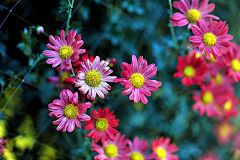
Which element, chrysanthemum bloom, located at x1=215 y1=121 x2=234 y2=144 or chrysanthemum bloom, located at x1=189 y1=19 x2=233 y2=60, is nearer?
chrysanthemum bloom, located at x1=189 y1=19 x2=233 y2=60

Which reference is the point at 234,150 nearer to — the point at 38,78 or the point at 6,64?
the point at 38,78

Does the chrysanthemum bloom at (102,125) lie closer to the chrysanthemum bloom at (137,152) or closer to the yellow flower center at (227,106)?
the chrysanthemum bloom at (137,152)

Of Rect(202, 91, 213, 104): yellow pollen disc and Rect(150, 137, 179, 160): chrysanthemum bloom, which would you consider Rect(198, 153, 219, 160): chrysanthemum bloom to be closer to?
Rect(202, 91, 213, 104): yellow pollen disc

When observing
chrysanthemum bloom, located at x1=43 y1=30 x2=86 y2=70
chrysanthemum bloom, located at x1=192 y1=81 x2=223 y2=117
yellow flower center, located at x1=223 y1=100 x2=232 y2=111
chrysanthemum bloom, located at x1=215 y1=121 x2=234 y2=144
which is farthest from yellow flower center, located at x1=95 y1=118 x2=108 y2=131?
chrysanthemum bloom, located at x1=215 y1=121 x2=234 y2=144

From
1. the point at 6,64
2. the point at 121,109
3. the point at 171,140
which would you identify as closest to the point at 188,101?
the point at 171,140

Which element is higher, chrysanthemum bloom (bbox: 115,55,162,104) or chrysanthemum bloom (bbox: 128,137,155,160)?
chrysanthemum bloom (bbox: 115,55,162,104)
